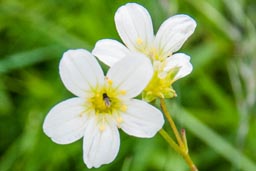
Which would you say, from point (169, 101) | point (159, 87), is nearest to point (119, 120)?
point (159, 87)

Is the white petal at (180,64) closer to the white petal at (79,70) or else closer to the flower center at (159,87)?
the flower center at (159,87)

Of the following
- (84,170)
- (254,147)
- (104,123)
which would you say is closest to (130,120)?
(104,123)

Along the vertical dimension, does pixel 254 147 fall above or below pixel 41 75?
below

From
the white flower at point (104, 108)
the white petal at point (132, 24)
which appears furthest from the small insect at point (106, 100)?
the white petal at point (132, 24)

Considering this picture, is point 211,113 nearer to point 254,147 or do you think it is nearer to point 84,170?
point 254,147

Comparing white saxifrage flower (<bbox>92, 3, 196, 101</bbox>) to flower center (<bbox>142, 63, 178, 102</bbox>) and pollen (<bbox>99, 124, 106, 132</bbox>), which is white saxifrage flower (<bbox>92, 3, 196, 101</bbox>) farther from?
pollen (<bbox>99, 124, 106, 132</bbox>)

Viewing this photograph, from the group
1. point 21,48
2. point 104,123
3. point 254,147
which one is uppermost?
point 104,123

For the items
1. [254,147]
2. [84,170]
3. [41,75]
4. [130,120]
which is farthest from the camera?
[41,75]
